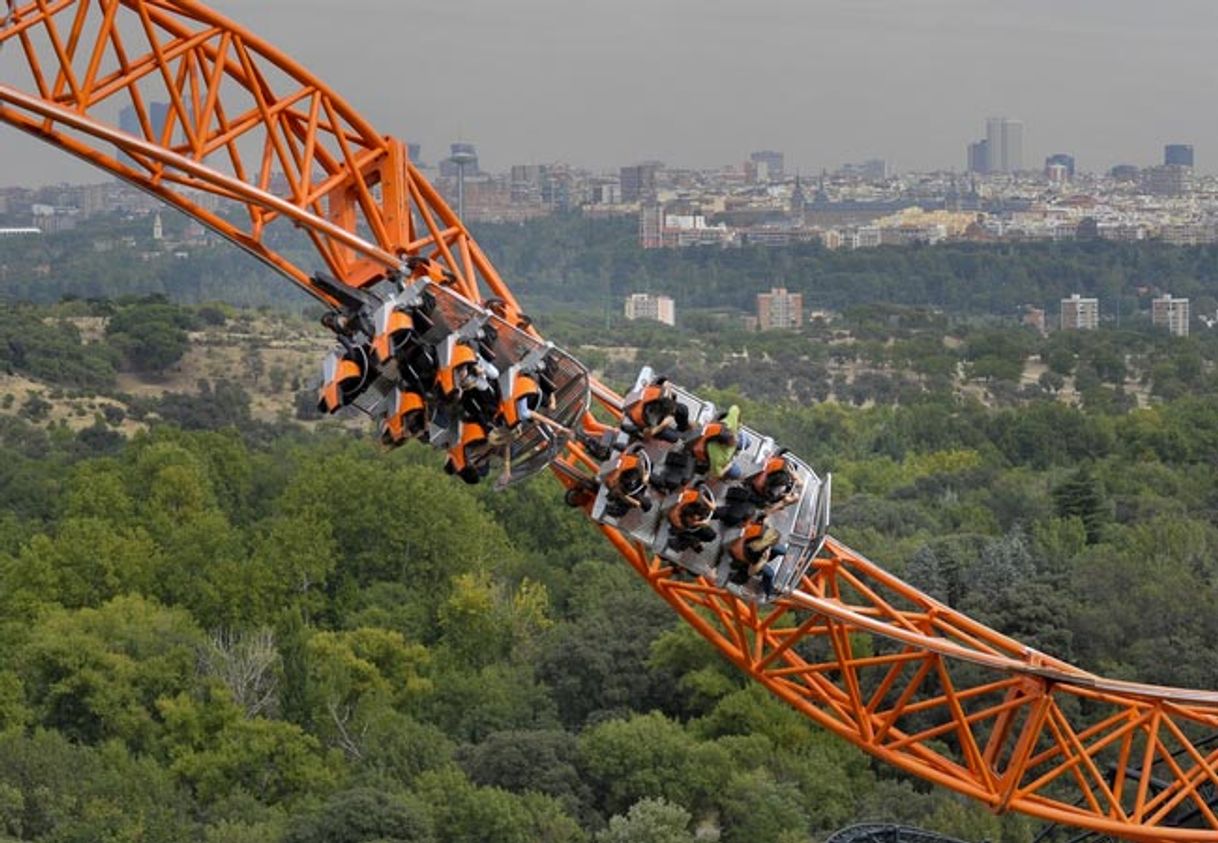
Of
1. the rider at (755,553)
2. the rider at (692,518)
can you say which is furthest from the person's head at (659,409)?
the rider at (755,553)

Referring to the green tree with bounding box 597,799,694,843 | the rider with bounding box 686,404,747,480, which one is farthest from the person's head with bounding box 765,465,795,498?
the green tree with bounding box 597,799,694,843

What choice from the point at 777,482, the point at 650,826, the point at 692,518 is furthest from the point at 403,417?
the point at 650,826

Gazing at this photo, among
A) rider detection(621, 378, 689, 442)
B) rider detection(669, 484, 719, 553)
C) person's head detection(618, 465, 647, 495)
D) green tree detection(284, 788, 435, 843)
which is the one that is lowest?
green tree detection(284, 788, 435, 843)

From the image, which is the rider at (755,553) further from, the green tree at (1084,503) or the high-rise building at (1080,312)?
the high-rise building at (1080,312)

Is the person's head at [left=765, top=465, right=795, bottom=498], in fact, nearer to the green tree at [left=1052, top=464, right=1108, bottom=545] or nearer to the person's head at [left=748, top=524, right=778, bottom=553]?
the person's head at [left=748, top=524, right=778, bottom=553]

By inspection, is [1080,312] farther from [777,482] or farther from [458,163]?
[777,482]

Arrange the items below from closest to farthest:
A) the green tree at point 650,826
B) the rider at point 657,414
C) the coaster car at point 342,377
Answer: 1. the coaster car at point 342,377
2. the rider at point 657,414
3. the green tree at point 650,826

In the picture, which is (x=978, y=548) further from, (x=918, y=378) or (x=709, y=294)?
(x=709, y=294)
